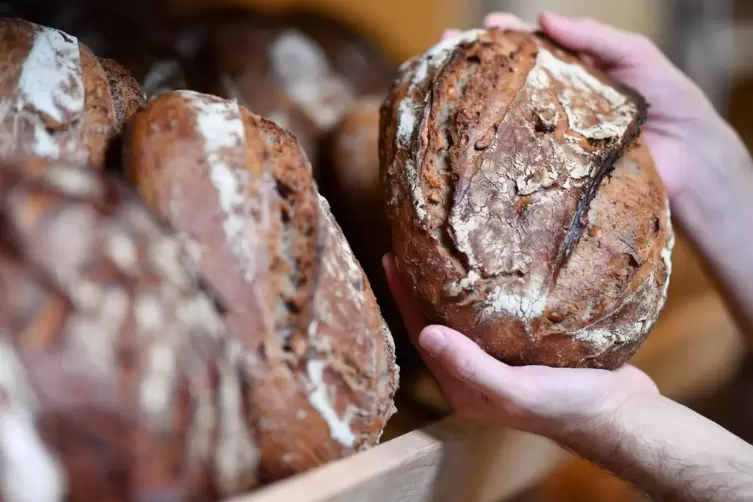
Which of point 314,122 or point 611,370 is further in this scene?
point 314,122

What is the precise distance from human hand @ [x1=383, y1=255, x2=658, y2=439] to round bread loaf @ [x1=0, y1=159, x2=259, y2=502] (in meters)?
0.31

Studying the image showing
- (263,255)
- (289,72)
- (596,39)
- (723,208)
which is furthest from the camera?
(289,72)

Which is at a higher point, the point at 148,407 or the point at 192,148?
the point at 192,148

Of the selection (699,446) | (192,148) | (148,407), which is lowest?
(699,446)

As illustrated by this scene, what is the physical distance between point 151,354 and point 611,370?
2.05 feet

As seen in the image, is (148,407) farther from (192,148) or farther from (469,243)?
(469,243)

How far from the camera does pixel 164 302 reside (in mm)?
500

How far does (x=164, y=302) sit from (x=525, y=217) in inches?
18.1

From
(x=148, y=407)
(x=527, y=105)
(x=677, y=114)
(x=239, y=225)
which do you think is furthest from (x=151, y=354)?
(x=677, y=114)

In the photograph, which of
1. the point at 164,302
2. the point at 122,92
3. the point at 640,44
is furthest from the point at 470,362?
the point at 640,44

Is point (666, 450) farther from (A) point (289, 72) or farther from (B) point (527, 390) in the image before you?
(A) point (289, 72)

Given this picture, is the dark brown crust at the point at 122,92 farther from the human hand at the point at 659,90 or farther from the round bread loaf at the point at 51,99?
the human hand at the point at 659,90

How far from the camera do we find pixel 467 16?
2.28m

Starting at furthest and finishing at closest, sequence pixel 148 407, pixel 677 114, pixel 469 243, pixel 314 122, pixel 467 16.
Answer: pixel 467 16 → pixel 314 122 → pixel 677 114 → pixel 469 243 → pixel 148 407
